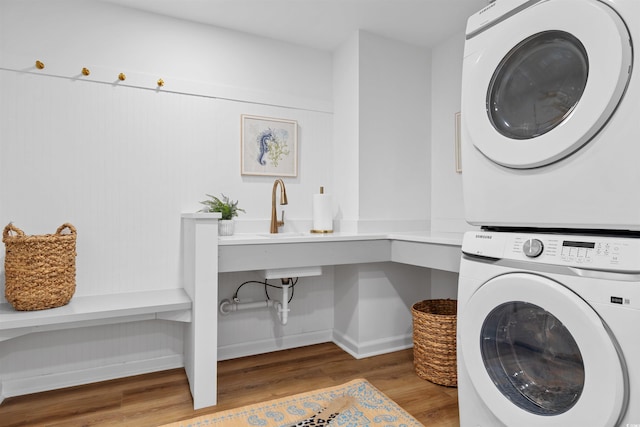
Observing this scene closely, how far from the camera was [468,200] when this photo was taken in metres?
1.42

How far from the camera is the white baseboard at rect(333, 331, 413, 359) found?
245cm

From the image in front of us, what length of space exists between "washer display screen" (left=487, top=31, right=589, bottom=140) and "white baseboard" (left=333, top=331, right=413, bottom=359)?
170 centimetres

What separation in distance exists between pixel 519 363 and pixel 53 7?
285 centimetres

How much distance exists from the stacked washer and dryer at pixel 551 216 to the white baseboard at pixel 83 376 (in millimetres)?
1746

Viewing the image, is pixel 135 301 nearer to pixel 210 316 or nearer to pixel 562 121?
pixel 210 316

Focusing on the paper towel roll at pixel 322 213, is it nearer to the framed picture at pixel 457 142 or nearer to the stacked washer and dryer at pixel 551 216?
the framed picture at pixel 457 142

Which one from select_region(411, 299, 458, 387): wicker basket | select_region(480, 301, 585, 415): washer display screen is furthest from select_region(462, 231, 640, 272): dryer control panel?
select_region(411, 299, 458, 387): wicker basket

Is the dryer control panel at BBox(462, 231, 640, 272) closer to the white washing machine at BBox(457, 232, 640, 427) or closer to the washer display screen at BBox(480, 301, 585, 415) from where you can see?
the white washing machine at BBox(457, 232, 640, 427)

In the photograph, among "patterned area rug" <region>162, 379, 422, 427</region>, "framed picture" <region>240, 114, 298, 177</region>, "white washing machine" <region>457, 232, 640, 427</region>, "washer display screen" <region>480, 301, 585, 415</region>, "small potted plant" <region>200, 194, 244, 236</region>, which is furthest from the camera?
"framed picture" <region>240, 114, 298, 177</region>

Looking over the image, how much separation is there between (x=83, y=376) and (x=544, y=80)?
262cm

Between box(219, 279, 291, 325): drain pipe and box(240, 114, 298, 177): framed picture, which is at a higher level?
box(240, 114, 298, 177): framed picture

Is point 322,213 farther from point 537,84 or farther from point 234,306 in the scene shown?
point 537,84

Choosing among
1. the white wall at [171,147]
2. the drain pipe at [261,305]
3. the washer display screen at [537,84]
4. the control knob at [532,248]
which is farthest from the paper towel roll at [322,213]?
the control knob at [532,248]

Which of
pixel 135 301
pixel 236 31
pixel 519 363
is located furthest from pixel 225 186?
pixel 519 363
